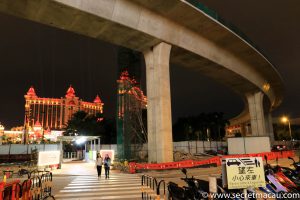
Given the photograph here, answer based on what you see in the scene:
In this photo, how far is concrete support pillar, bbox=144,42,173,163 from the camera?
70.0 feet

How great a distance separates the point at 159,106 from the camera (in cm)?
2166

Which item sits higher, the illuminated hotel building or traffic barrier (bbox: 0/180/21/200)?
the illuminated hotel building

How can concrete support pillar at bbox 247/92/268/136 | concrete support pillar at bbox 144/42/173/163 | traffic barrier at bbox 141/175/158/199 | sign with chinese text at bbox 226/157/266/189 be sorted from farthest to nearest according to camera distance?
concrete support pillar at bbox 247/92/268/136 → concrete support pillar at bbox 144/42/173/163 → traffic barrier at bbox 141/175/158/199 → sign with chinese text at bbox 226/157/266/189

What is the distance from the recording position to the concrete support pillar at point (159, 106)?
2133 cm

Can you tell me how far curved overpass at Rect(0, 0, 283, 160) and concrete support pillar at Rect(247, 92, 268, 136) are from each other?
36.2 ft

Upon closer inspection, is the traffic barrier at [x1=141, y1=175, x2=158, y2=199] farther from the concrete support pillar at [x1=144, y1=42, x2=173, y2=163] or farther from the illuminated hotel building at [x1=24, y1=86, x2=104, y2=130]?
the illuminated hotel building at [x1=24, y1=86, x2=104, y2=130]

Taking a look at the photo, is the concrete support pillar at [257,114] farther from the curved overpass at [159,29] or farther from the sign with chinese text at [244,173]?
the sign with chinese text at [244,173]

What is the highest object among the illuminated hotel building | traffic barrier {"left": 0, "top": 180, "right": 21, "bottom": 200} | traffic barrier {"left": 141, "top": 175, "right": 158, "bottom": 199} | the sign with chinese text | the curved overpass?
the illuminated hotel building

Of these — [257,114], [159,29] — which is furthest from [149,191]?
[257,114]

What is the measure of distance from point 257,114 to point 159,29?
91.3 feet

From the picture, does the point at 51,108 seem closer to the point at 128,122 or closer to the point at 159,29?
the point at 128,122

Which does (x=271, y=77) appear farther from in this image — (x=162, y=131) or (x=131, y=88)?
(x=162, y=131)

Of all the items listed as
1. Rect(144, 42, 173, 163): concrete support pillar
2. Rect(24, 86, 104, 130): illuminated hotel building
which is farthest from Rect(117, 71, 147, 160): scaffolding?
Rect(24, 86, 104, 130): illuminated hotel building

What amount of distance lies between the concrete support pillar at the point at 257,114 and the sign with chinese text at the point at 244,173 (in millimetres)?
37940
